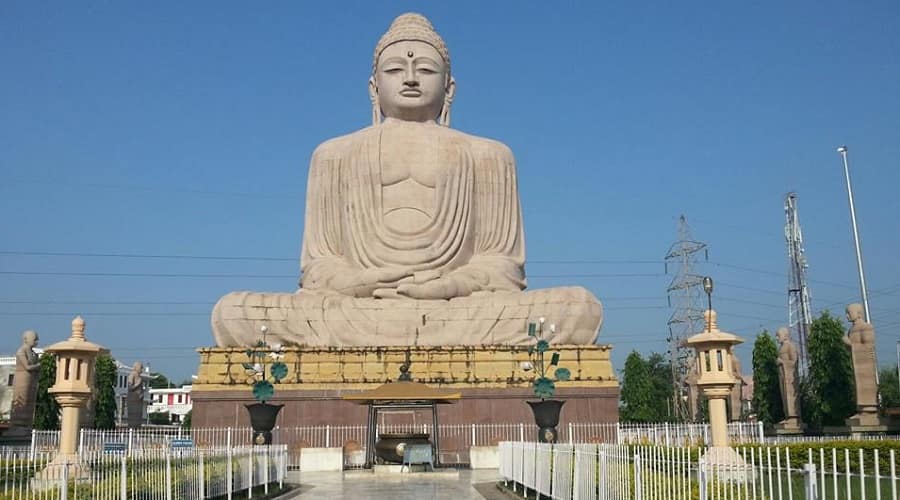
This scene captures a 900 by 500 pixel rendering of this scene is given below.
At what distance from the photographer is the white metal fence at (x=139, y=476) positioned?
6355 millimetres

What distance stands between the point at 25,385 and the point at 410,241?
30.1ft

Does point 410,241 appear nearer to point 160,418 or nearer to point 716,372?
point 716,372

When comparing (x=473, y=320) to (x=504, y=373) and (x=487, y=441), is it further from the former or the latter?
(x=487, y=441)

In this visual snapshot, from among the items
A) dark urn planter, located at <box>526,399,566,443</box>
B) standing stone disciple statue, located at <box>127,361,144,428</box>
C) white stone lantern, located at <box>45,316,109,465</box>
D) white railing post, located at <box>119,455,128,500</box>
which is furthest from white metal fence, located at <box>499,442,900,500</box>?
standing stone disciple statue, located at <box>127,361,144,428</box>

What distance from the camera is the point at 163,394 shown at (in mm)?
74438

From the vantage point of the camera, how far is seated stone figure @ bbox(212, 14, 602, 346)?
1941 cm

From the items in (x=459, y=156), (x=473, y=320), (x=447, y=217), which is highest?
(x=459, y=156)

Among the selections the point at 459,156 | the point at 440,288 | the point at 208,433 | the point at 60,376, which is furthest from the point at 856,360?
the point at 60,376

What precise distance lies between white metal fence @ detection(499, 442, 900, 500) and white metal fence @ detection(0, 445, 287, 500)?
3050 mm

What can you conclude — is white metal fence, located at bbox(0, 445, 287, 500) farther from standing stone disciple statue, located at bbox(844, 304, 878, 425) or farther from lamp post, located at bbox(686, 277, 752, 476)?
standing stone disciple statue, located at bbox(844, 304, 878, 425)

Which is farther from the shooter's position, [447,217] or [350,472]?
[447,217]

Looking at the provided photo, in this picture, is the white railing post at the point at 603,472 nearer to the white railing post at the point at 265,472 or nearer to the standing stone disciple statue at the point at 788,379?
the white railing post at the point at 265,472

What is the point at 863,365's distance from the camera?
17.7 meters

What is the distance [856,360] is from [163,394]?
65.8 m
